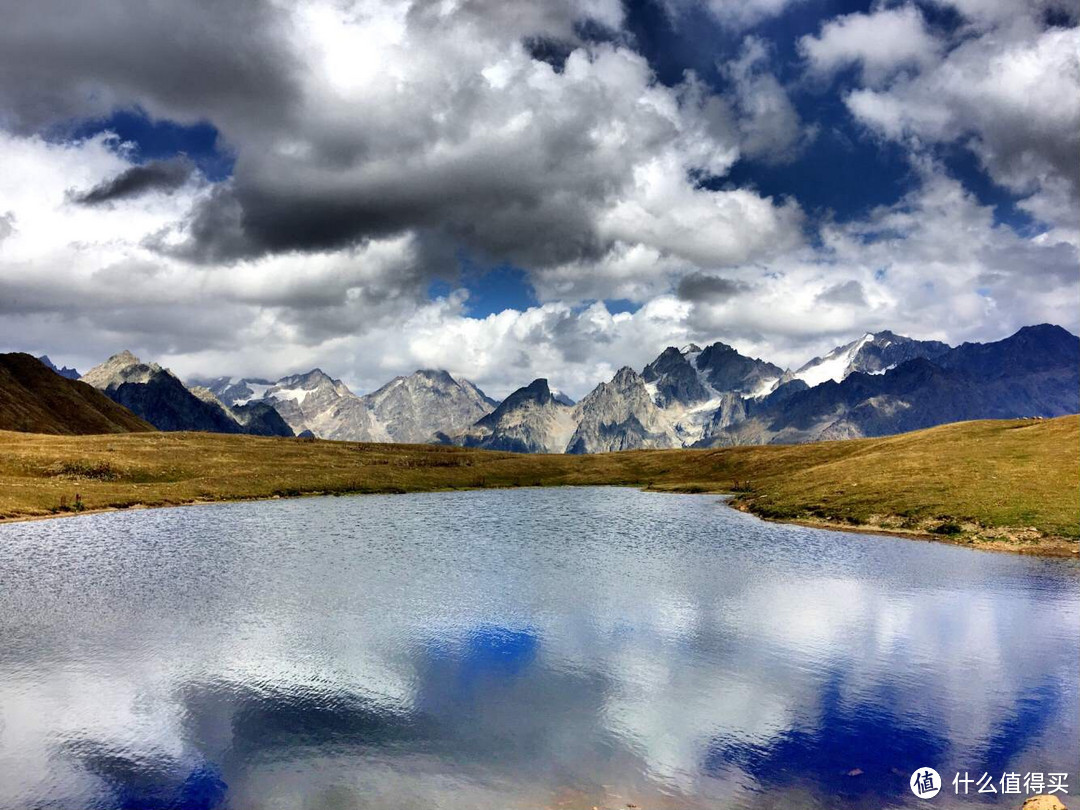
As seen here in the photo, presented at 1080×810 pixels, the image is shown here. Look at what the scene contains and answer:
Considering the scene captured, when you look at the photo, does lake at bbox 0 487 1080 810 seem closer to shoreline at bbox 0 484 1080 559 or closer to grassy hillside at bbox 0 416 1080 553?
shoreline at bbox 0 484 1080 559

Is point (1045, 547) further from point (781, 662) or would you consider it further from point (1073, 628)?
point (781, 662)

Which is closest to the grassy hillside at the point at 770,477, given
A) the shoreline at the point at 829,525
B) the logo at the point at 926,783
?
the shoreline at the point at 829,525

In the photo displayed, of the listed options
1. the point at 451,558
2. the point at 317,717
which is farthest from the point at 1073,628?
the point at 451,558

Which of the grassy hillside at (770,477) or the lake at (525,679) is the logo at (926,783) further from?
the grassy hillside at (770,477)

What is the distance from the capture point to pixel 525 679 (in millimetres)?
32094

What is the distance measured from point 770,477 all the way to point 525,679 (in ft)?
447

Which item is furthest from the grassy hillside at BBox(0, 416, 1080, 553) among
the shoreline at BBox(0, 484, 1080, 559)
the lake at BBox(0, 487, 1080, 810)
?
the lake at BBox(0, 487, 1080, 810)

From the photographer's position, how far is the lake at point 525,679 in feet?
74.6

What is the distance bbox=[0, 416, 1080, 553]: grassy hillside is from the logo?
5475 centimetres

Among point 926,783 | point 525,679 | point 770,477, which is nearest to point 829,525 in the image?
point 525,679

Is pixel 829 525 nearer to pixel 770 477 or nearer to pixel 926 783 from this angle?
pixel 926 783

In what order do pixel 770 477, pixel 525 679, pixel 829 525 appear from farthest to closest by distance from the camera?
pixel 770 477
pixel 829 525
pixel 525 679

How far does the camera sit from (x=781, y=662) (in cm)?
3494

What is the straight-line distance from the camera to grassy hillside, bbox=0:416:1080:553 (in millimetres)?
76812
